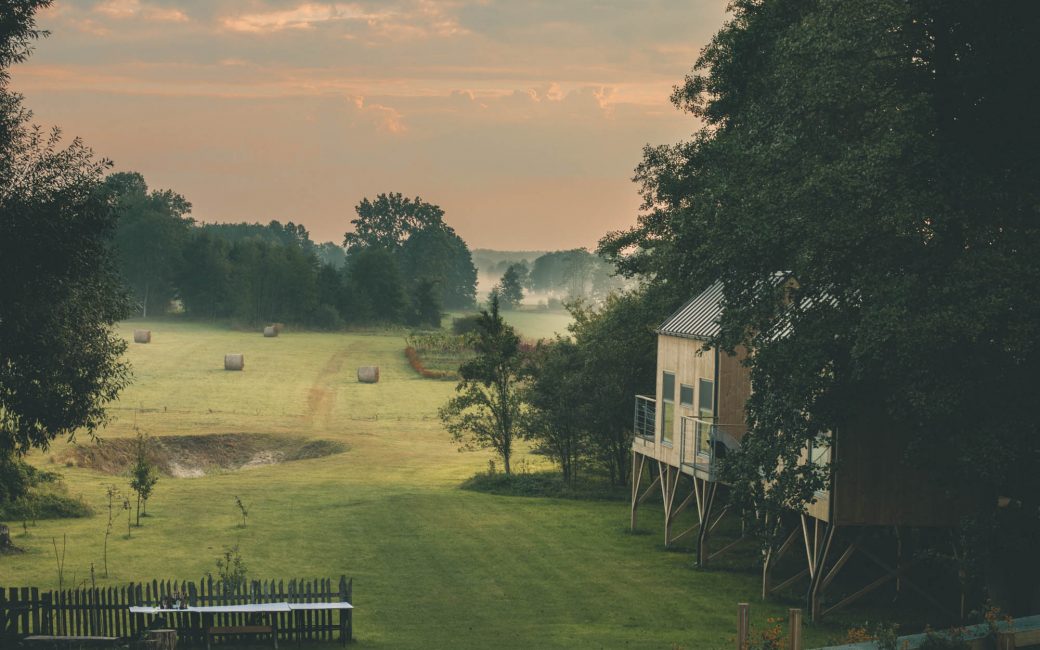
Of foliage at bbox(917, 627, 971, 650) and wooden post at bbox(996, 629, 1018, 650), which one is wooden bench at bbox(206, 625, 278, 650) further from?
wooden post at bbox(996, 629, 1018, 650)

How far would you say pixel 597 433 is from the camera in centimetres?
5084

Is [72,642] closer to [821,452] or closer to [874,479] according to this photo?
[821,452]

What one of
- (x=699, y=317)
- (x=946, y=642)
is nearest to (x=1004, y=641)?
(x=946, y=642)

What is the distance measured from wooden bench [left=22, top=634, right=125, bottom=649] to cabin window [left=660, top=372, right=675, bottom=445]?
18.9 metres

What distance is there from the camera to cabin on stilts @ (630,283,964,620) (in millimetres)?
25266

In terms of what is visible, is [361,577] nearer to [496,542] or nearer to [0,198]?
[496,542]

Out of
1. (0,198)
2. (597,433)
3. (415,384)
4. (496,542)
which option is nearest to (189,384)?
(415,384)

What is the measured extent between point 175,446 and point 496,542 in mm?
26524

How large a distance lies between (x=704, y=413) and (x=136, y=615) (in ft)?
55.8

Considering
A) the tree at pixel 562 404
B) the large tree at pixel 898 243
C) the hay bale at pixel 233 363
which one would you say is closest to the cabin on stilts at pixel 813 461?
the large tree at pixel 898 243

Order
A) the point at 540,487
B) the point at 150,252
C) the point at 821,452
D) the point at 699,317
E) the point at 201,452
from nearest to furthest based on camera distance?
the point at 821,452 < the point at 699,317 < the point at 540,487 < the point at 201,452 < the point at 150,252

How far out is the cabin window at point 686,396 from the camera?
33.6m

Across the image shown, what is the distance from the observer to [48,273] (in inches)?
1056

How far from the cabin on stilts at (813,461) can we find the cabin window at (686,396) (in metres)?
0.03
